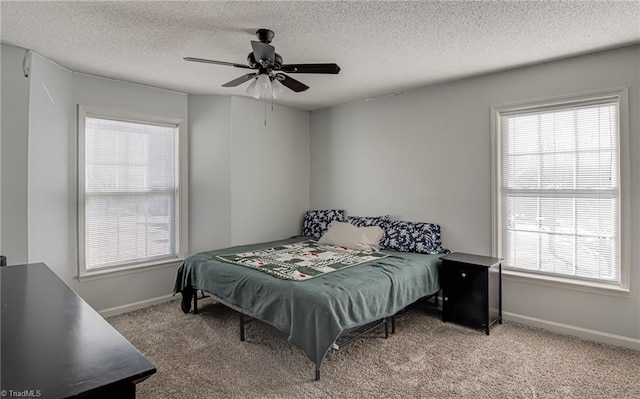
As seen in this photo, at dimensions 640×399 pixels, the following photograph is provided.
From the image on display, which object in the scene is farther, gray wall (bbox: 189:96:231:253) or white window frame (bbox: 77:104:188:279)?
gray wall (bbox: 189:96:231:253)

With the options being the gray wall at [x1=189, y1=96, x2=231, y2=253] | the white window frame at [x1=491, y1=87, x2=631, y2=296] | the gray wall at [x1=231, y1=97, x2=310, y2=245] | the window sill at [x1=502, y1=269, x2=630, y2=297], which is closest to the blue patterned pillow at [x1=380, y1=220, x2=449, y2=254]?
the white window frame at [x1=491, y1=87, x2=631, y2=296]

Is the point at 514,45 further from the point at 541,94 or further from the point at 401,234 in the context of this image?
the point at 401,234

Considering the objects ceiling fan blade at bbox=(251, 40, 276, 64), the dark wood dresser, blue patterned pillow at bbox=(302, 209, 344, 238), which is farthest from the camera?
blue patterned pillow at bbox=(302, 209, 344, 238)

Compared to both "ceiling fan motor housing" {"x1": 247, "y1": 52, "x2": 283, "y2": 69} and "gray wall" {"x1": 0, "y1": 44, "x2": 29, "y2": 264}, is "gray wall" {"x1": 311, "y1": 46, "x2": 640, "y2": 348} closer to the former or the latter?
"ceiling fan motor housing" {"x1": 247, "y1": 52, "x2": 283, "y2": 69}

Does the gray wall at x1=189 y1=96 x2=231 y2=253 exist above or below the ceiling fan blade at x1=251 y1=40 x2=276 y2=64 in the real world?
below

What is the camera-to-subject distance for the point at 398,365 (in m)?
2.49

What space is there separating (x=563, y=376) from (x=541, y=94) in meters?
2.35

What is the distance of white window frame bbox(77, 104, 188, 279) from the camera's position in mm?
3404

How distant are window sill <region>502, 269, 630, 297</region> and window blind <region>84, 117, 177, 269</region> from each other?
3.78m

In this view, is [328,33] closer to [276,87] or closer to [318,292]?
[276,87]

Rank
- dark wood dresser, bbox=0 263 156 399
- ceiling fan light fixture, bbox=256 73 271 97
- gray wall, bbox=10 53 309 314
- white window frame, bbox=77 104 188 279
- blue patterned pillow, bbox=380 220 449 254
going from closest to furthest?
1. dark wood dresser, bbox=0 263 156 399
2. ceiling fan light fixture, bbox=256 73 271 97
3. gray wall, bbox=10 53 309 314
4. white window frame, bbox=77 104 188 279
5. blue patterned pillow, bbox=380 220 449 254

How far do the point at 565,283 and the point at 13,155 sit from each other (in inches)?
187

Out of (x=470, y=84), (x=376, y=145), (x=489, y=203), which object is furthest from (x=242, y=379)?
(x=470, y=84)

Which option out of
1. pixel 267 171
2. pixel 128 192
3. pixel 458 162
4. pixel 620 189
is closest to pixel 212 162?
pixel 267 171
